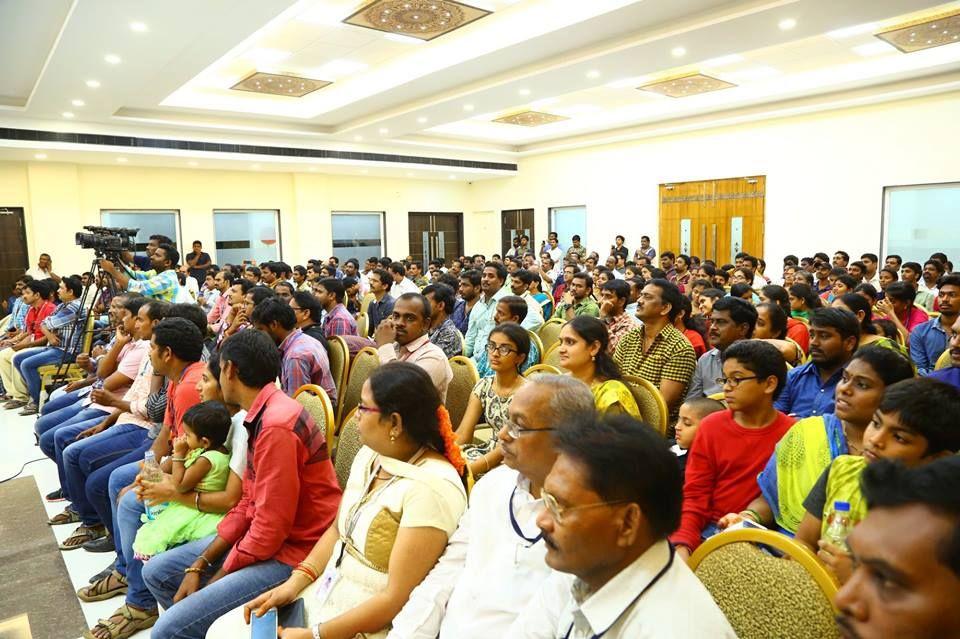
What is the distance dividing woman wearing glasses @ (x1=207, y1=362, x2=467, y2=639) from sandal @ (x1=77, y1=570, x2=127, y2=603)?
138 centimetres

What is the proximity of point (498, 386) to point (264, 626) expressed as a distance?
4.83 feet

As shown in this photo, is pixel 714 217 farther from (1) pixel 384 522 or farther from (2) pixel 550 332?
(1) pixel 384 522

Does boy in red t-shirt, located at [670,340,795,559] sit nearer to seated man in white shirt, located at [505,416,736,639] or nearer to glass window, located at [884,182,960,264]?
seated man in white shirt, located at [505,416,736,639]

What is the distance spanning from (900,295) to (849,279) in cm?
49

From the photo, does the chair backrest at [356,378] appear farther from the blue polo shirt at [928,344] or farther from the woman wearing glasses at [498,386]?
the blue polo shirt at [928,344]

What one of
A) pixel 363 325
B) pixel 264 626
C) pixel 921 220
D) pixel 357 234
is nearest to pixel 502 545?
pixel 264 626

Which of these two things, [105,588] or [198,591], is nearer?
[198,591]

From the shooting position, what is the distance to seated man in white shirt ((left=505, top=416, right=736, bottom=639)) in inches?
40.9

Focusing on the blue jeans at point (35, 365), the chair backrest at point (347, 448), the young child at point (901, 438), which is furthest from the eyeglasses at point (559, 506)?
the blue jeans at point (35, 365)

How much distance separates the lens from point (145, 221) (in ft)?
40.4

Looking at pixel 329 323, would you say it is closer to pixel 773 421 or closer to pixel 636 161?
pixel 773 421

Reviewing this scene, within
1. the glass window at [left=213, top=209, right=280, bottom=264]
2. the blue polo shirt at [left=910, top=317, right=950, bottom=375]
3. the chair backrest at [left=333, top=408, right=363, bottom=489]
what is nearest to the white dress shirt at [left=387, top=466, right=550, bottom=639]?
the chair backrest at [left=333, top=408, right=363, bottom=489]

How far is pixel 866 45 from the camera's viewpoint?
791 cm

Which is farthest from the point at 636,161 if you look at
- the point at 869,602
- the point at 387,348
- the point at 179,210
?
the point at 869,602
